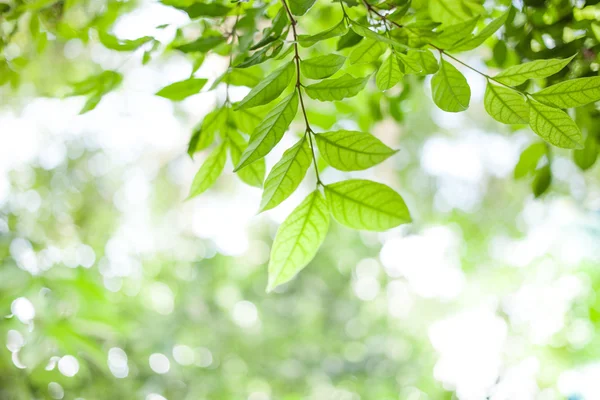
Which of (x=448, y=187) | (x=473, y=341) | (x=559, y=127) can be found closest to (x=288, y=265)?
(x=559, y=127)

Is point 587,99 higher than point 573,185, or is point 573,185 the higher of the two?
point 587,99

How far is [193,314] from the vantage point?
2.48 meters

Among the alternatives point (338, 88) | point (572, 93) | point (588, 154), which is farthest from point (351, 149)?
point (588, 154)

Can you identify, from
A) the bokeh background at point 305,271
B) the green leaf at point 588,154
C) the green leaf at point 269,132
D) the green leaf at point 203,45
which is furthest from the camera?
the bokeh background at point 305,271

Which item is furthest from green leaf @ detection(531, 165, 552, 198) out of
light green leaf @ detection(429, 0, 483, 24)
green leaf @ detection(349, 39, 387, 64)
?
green leaf @ detection(349, 39, 387, 64)

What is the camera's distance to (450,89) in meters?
0.38

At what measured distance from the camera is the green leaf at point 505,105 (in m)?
0.37

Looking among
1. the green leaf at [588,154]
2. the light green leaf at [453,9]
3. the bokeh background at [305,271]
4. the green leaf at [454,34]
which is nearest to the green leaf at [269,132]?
the green leaf at [454,34]

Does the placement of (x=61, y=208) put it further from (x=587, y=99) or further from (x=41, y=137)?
(x=587, y=99)

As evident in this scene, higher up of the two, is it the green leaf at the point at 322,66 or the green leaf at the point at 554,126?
the green leaf at the point at 322,66

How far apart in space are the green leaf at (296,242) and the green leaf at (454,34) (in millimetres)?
152

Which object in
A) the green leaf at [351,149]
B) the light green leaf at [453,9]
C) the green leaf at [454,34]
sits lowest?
the green leaf at [351,149]

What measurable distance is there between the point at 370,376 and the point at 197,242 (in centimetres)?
115

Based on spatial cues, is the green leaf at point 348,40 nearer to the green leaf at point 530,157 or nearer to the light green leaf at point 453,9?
the light green leaf at point 453,9
